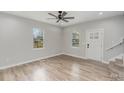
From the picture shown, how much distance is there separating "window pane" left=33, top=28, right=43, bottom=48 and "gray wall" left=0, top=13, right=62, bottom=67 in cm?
22

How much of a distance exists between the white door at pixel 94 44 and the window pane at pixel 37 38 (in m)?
2.65

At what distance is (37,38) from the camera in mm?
4719

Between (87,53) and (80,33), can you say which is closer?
(87,53)

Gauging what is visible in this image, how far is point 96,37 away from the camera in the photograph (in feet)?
15.5

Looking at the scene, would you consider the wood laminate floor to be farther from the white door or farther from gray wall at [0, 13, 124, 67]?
the white door

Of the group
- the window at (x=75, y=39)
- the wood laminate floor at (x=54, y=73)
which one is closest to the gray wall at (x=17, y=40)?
the wood laminate floor at (x=54, y=73)

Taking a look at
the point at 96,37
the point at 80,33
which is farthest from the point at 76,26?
the point at 96,37

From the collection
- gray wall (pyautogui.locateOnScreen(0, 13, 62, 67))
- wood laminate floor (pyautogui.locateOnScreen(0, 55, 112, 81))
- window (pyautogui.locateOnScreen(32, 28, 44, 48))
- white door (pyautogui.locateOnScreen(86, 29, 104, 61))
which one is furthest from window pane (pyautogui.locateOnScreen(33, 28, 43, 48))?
white door (pyautogui.locateOnScreen(86, 29, 104, 61))

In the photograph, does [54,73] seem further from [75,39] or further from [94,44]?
[75,39]

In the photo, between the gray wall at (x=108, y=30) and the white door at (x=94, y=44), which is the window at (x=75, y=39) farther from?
the white door at (x=94, y=44)
